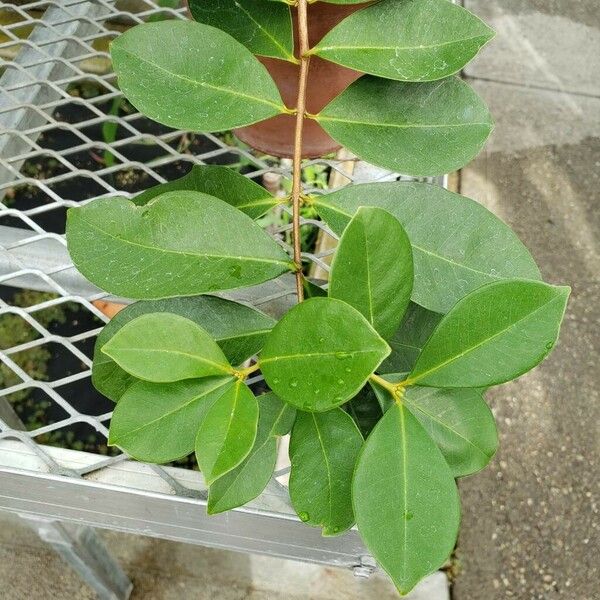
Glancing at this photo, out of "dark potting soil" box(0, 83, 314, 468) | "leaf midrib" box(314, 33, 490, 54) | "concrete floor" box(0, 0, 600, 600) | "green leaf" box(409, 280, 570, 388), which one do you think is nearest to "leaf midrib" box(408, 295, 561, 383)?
"green leaf" box(409, 280, 570, 388)

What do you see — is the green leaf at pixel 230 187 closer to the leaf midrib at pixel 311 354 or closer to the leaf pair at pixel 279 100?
the leaf pair at pixel 279 100

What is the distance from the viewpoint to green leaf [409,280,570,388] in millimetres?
411

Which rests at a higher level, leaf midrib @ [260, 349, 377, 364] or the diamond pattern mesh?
leaf midrib @ [260, 349, 377, 364]

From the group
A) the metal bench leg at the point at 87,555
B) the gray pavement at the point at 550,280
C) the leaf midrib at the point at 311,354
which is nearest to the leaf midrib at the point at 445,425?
the leaf midrib at the point at 311,354

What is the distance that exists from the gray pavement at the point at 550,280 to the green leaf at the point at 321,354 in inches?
56.0

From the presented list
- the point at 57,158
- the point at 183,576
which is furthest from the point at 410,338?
the point at 183,576

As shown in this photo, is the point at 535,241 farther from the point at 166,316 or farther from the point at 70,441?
the point at 166,316

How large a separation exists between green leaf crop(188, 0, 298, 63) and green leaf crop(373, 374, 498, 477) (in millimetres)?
305

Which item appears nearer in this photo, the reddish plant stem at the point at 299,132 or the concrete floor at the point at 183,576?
the reddish plant stem at the point at 299,132

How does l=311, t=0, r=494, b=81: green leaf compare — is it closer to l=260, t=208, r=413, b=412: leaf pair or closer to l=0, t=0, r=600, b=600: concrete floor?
Result: l=260, t=208, r=413, b=412: leaf pair

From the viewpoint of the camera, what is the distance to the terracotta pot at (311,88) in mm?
583

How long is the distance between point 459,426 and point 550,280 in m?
1.69

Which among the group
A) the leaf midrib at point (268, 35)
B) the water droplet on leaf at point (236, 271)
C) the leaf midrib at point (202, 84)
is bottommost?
the water droplet on leaf at point (236, 271)

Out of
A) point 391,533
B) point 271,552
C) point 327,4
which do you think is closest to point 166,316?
point 391,533
